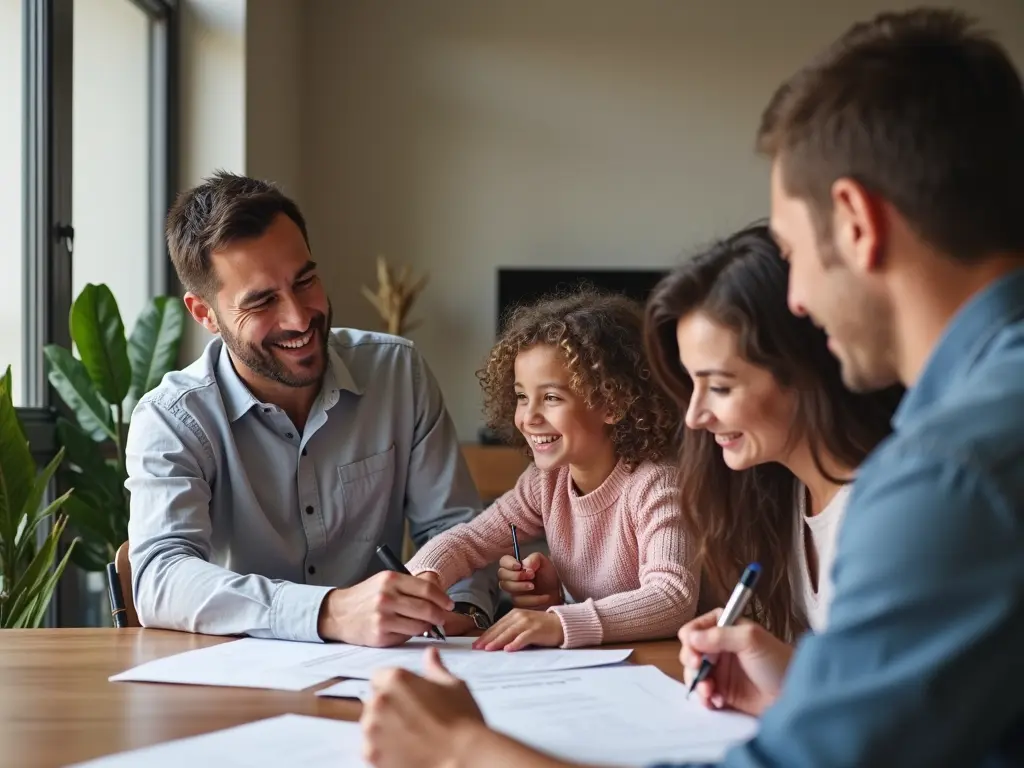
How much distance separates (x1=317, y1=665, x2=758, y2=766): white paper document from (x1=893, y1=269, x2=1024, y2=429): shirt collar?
0.39m

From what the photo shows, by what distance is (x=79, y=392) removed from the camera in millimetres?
2906

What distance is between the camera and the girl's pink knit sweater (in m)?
1.47

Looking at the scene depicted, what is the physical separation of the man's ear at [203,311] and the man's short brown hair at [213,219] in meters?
0.02

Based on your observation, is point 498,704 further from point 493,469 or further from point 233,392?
point 493,469

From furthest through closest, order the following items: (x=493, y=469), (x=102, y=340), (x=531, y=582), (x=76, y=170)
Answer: (x=493, y=469)
(x=76, y=170)
(x=102, y=340)
(x=531, y=582)

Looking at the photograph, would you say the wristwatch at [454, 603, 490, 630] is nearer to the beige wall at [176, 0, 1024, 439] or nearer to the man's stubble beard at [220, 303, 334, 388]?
the man's stubble beard at [220, 303, 334, 388]

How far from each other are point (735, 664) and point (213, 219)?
1267 millimetres

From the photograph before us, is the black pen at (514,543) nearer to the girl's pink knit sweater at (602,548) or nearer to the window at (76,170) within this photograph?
the girl's pink knit sweater at (602,548)

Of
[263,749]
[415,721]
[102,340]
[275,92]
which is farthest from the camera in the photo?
[275,92]

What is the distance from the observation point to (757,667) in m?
1.09

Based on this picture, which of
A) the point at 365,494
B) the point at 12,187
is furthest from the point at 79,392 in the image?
the point at 365,494

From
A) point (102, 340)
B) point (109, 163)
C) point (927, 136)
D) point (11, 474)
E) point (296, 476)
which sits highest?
point (109, 163)

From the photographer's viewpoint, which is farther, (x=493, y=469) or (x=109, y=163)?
(x=493, y=469)

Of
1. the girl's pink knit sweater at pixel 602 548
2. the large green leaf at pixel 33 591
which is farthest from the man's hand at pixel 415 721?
the large green leaf at pixel 33 591
